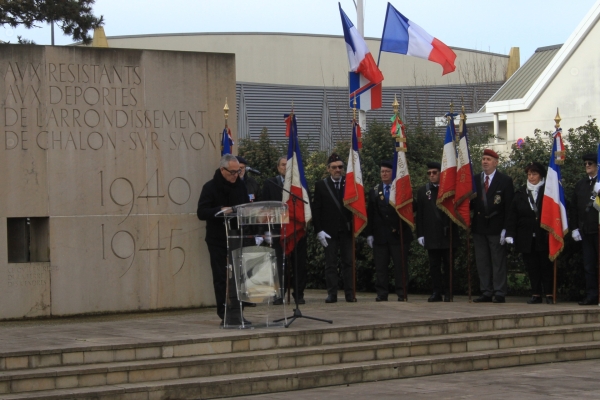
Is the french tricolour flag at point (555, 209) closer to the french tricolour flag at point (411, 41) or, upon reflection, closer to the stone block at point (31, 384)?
the french tricolour flag at point (411, 41)

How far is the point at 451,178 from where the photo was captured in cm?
1236

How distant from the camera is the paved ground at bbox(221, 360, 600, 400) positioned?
7695mm

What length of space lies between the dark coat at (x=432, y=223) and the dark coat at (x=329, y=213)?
3.22ft

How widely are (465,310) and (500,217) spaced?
166cm

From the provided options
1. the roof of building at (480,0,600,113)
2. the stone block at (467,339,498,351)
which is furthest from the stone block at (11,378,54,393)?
the roof of building at (480,0,600,113)

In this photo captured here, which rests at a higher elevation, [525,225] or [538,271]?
[525,225]

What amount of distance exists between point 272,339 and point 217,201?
163cm

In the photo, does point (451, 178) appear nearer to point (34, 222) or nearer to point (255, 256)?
point (255, 256)

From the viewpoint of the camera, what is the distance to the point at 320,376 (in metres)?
8.36

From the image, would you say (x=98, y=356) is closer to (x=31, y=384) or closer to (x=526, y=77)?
(x=31, y=384)

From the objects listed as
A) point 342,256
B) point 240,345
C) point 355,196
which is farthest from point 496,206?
point 240,345

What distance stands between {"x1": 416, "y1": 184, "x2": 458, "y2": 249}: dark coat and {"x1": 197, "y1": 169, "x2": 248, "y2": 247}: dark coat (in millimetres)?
3570

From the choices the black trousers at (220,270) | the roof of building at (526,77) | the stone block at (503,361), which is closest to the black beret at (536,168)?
the stone block at (503,361)

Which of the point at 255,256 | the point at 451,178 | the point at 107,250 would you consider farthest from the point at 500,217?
the point at 107,250
